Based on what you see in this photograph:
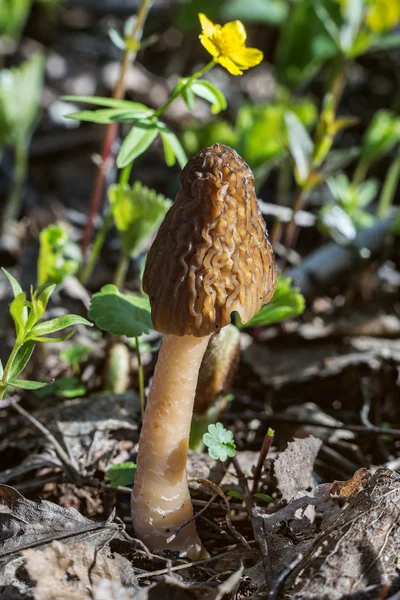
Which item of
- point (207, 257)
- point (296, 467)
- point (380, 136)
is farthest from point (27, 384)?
point (380, 136)

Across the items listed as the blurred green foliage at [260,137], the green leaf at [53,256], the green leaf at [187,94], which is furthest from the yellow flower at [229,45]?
the blurred green foliage at [260,137]

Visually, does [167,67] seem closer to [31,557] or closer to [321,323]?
[321,323]

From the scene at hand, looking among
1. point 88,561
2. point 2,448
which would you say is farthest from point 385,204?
point 88,561

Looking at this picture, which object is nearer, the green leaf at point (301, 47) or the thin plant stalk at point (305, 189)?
the thin plant stalk at point (305, 189)

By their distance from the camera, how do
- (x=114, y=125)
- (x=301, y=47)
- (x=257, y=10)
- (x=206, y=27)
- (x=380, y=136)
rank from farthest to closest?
(x=257, y=10)
(x=301, y=47)
(x=380, y=136)
(x=114, y=125)
(x=206, y=27)

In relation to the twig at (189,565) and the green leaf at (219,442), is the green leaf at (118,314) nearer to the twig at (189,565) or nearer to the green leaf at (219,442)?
the green leaf at (219,442)

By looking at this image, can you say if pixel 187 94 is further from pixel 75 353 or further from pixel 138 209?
pixel 75 353
